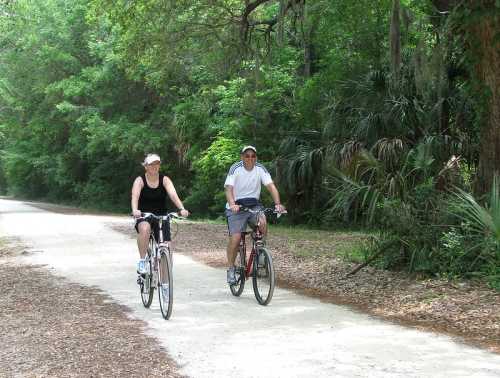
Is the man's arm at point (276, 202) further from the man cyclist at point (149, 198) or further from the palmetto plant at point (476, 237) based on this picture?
the palmetto plant at point (476, 237)

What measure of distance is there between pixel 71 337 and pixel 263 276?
257 cm

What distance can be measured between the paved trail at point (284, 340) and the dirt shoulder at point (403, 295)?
1.34 ft

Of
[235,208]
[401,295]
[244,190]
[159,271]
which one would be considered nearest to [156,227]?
[159,271]

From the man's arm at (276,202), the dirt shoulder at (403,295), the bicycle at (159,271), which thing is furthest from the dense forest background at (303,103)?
the bicycle at (159,271)

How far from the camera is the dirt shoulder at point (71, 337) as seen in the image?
580 cm

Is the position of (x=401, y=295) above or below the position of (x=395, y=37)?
below

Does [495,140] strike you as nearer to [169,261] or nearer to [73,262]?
[169,261]

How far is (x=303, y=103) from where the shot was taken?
22.0 m

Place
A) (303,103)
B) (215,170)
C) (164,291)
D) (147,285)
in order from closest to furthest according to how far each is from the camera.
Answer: (164,291) < (147,285) < (303,103) < (215,170)

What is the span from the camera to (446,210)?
9641 mm

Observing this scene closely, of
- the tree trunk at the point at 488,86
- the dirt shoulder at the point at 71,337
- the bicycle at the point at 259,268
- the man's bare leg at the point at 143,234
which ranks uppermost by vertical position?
the tree trunk at the point at 488,86

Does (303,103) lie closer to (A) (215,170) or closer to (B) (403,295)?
(A) (215,170)

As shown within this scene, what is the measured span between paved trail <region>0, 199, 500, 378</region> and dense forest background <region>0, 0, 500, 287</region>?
229 centimetres

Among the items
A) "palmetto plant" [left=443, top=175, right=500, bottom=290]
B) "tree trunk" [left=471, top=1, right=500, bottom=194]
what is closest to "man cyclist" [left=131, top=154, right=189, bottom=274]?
"palmetto plant" [left=443, top=175, right=500, bottom=290]
